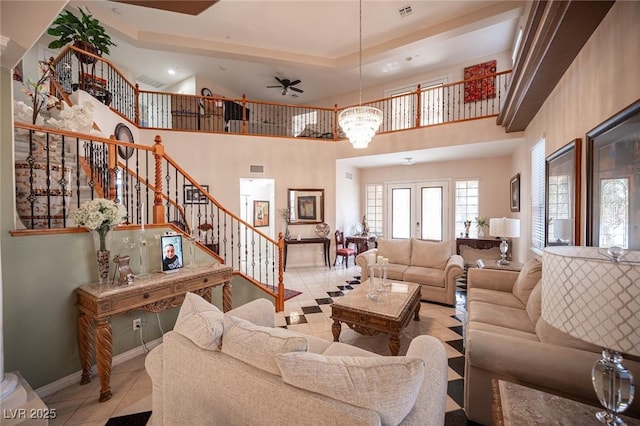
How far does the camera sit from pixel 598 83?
1924 millimetres

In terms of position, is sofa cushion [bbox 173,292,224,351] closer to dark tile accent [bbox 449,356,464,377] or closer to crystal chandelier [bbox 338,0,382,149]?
dark tile accent [bbox 449,356,464,377]

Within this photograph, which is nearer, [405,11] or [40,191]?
[40,191]

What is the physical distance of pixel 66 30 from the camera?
12.6 ft

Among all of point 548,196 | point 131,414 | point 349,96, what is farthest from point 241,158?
point 548,196

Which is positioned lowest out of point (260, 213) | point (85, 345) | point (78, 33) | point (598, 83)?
point (85, 345)

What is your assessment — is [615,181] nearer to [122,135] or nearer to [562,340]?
[562,340]

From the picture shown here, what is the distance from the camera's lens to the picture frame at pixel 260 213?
805cm

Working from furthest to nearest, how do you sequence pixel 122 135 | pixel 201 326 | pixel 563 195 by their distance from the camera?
pixel 122 135, pixel 563 195, pixel 201 326

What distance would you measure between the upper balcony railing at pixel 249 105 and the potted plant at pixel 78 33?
0.38 ft

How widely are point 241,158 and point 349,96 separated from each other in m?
4.27

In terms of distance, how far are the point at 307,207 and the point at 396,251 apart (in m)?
2.69

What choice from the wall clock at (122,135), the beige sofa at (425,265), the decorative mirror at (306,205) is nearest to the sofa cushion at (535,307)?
the beige sofa at (425,265)

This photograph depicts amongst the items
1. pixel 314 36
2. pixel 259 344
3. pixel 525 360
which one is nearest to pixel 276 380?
pixel 259 344

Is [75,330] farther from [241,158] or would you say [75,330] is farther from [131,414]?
[241,158]
